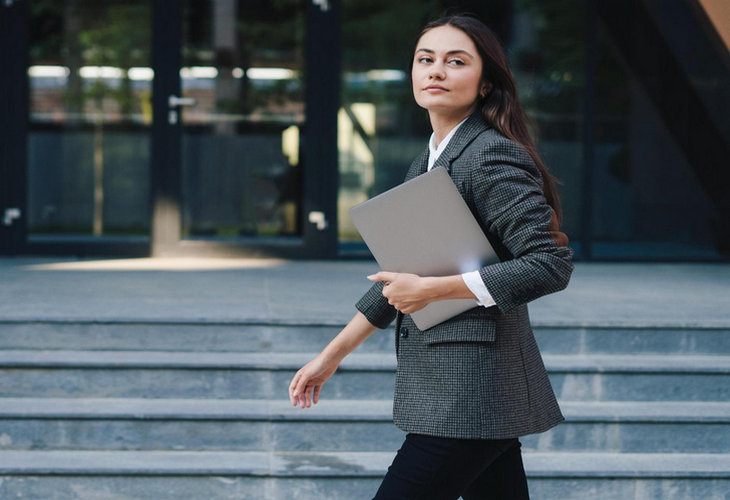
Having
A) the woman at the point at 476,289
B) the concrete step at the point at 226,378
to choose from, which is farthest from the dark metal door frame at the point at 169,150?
the woman at the point at 476,289

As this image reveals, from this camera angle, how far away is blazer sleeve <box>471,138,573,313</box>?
2.03 metres

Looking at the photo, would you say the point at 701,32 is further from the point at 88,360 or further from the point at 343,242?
the point at 88,360

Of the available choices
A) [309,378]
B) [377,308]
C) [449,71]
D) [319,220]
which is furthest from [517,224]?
[319,220]

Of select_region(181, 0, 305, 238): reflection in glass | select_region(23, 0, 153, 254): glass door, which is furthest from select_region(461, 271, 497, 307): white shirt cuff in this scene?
select_region(23, 0, 153, 254): glass door

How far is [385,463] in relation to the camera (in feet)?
13.9

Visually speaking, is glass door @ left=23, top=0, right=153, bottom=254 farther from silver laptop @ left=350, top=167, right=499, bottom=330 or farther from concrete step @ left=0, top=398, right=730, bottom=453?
silver laptop @ left=350, top=167, right=499, bottom=330

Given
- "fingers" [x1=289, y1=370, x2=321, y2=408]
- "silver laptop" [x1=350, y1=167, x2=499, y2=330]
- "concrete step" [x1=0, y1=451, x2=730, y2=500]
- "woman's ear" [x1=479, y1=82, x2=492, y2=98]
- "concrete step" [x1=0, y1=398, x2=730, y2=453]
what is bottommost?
"concrete step" [x1=0, y1=451, x2=730, y2=500]

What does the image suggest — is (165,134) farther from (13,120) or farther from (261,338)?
(261,338)

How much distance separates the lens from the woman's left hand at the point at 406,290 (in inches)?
81.3

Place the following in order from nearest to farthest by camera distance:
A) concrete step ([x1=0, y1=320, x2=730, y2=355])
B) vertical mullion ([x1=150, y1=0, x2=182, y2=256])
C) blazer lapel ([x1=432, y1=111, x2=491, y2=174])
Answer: blazer lapel ([x1=432, y1=111, x2=491, y2=174]) < concrete step ([x1=0, y1=320, x2=730, y2=355]) < vertical mullion ([x1=150, y1=0, x2=182, y2=256])

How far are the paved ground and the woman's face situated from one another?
2.84 m

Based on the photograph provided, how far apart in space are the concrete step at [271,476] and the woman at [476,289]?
6.37 feet

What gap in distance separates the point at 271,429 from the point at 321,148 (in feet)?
12.6

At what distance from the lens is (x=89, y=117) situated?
8.10 m
